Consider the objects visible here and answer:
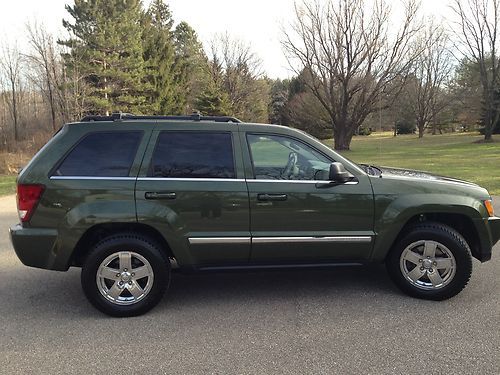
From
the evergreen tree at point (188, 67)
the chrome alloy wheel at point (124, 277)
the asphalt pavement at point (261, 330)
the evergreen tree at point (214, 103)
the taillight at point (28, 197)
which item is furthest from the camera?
the evergreen tree at point (188, 67)

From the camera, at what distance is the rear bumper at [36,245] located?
145 inches

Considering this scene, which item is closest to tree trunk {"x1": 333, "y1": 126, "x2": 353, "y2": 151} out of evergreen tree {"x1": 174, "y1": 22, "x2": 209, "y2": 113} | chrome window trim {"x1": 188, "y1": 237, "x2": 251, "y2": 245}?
evergreen tree {"x1": 174, "y1": 22, "x2": 209, "y2": 113}

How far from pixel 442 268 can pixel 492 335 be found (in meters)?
0.85

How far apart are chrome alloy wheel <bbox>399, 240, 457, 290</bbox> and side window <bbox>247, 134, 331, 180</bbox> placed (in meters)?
1.20

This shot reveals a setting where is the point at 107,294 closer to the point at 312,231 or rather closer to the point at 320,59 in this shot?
the point at 312,231

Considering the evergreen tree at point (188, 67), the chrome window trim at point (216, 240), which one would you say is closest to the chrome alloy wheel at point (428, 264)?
the chrome window trim at point (216, 240)

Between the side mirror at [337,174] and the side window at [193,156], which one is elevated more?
the side window at [193,156]

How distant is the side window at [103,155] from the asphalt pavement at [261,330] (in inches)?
53.9

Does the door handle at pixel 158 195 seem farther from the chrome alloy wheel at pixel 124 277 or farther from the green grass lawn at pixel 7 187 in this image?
the green grass lawn at pixel 7 187

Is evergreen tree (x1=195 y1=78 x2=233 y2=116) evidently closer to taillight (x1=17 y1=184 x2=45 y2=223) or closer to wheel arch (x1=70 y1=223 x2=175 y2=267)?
wheel arch (x1=70 y1=223 x2=175 y2=267)

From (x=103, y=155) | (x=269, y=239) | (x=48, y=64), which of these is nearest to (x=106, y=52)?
(x=48, y=64)

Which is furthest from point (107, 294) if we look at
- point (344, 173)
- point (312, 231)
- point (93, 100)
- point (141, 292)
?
point (93, 100)

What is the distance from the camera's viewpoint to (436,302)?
3977 millimetres

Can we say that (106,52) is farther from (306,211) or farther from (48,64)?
(306,211)
